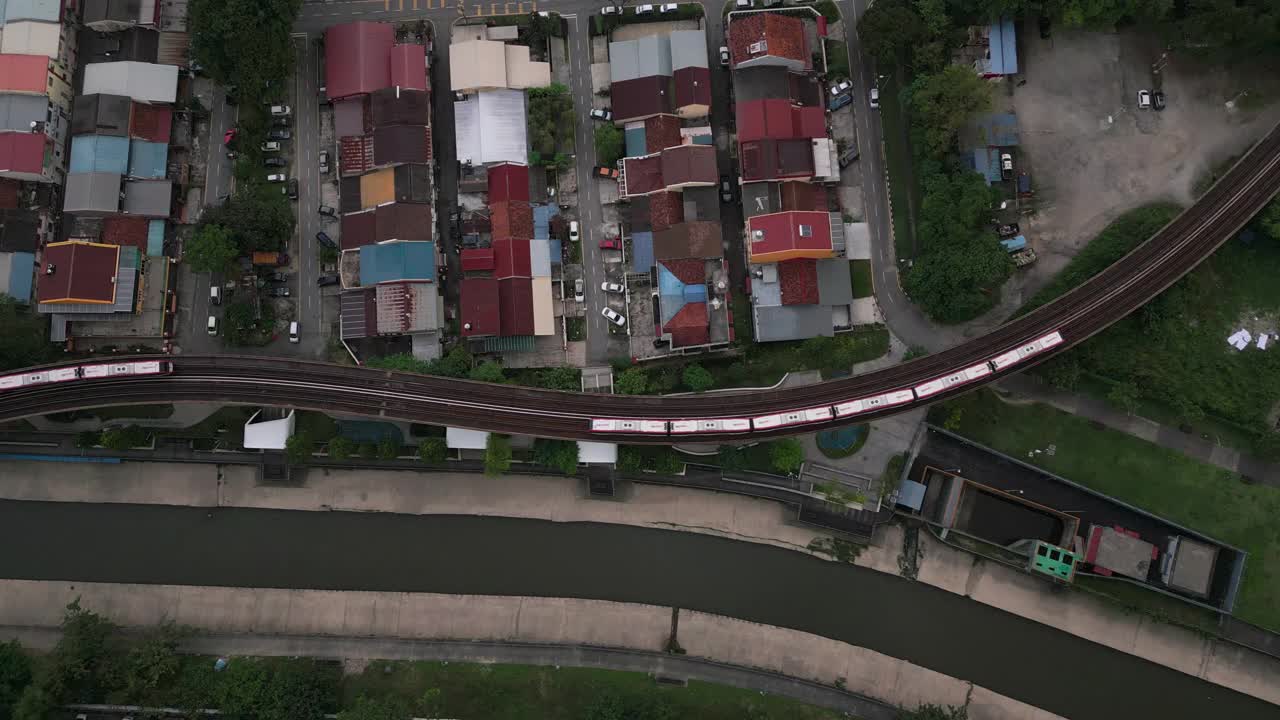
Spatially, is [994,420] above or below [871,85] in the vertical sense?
below

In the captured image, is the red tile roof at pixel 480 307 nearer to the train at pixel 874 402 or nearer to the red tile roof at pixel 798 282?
the train at pixel 874 402

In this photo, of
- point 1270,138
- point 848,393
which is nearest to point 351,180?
point 848,393

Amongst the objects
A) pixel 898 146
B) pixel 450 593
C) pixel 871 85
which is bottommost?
pixel 450 593

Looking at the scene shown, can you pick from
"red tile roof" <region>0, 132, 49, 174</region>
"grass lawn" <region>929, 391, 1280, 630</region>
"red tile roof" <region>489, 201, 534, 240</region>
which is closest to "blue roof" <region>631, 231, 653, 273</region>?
"red tile roof" <region>489, 201, 534, 240</region>

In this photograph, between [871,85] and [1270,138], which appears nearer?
[1270,138]

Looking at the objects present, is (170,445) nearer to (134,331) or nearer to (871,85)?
(134,331)

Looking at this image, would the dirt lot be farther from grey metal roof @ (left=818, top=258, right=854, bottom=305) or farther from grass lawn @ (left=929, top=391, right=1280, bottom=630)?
grey metal roof @ (left=818, top=258, right=854, bottom=305)

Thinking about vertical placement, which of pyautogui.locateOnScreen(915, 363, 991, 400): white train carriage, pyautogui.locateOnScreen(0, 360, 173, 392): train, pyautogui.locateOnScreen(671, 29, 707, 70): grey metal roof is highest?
pyautogui.locateOnScreen(671, 29, 707, 70): grey metal roof
